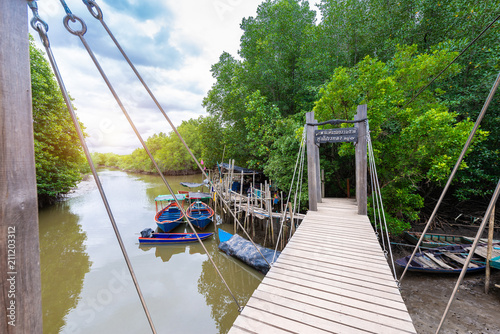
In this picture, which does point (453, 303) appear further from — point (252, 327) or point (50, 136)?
point (50, 136)

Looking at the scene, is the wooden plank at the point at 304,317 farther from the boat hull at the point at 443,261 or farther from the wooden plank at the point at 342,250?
the boat hull at the point at 443,261

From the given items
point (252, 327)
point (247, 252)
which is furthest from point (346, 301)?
point (247, 252)

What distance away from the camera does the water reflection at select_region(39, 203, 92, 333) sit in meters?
5.20

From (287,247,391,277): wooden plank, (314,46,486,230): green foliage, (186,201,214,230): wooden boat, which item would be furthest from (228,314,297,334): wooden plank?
(186,201,214,230): wooden boat

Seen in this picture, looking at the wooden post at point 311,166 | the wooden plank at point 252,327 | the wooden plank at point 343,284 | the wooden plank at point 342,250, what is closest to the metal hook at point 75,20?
the wooden plank at point 252,327

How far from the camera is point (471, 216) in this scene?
912cm

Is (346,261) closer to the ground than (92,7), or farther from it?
closer to the ground

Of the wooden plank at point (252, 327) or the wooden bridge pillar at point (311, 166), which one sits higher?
→ the wooden bridge pillar at point (311, 166)

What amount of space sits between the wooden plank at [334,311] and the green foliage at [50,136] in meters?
14.9

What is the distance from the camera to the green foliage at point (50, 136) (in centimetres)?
1090

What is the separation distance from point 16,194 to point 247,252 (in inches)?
272

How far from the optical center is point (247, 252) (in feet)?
23.1

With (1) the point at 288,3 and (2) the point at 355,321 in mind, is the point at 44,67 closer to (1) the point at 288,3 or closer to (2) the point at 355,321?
(1) the point at 288,3

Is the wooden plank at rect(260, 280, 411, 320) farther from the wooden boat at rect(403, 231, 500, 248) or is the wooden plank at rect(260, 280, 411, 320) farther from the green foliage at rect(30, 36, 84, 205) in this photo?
the green foliage at rect(30, 36, 84, 205)
